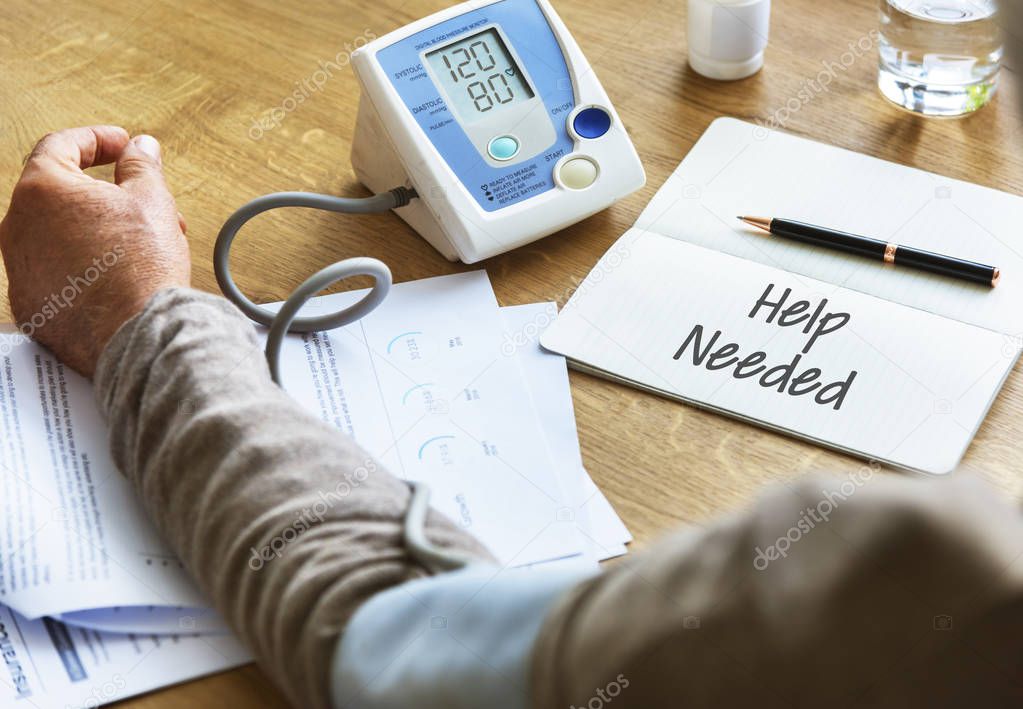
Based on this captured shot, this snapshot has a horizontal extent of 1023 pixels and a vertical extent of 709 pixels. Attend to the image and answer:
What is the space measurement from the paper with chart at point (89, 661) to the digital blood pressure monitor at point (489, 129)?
380 mm

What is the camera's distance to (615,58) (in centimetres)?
110

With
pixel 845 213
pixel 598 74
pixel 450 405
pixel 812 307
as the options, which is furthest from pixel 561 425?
pixel 598 74

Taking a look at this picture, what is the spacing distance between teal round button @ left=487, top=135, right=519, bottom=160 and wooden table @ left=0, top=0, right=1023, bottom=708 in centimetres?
8

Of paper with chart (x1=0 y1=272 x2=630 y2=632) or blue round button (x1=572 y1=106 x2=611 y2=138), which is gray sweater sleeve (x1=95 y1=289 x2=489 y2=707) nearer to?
paper with chart (x1=0 y1=272 x2=630 y2=632)

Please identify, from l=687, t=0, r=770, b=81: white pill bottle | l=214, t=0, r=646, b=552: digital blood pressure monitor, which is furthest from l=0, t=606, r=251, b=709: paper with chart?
l=687, t=0, r=770, b=81: white pill bottle

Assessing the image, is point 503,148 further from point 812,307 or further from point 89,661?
point 89,661

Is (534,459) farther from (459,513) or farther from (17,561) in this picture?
(17,561)

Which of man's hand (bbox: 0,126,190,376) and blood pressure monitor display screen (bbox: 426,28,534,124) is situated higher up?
blood pressure monitor display screen (bbox: 426,28,534,124)

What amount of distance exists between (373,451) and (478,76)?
36 cm

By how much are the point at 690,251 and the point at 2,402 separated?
21.4 inches

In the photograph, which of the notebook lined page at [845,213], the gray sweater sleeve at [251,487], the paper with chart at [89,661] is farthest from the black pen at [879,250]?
the paper with chart at [89,661]

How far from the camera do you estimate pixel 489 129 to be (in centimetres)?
93

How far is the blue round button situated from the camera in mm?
955

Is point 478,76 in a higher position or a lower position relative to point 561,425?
higher
